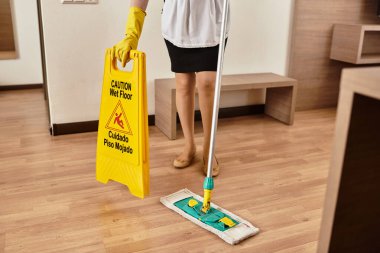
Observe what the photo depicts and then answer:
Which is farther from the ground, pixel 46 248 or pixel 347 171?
pixel 347 171

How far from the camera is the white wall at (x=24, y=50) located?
11.3 ft

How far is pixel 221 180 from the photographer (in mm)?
1796

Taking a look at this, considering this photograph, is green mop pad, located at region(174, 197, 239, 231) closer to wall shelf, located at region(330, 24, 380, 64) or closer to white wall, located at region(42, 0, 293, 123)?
white wall, located at region(42, 0, 293, 123)

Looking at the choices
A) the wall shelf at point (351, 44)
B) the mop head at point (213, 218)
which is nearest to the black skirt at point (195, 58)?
the mop head at point (213, 218)

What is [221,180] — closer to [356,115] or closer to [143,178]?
[143,178]

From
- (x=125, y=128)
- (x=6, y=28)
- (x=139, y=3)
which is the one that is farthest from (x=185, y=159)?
(x=6, y=28)

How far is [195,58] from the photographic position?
1.71 meters

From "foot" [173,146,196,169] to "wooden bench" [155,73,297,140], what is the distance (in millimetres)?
396

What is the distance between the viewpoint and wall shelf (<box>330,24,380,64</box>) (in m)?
2.71

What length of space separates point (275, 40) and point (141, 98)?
5.38 ft

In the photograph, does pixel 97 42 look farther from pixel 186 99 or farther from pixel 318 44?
pixel 318 44

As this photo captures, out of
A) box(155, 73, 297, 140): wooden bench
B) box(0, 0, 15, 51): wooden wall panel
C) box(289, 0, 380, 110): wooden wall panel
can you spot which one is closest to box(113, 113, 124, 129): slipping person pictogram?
box(155, 73, 297, 140): wooden bench

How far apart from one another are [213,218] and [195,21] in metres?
0.84

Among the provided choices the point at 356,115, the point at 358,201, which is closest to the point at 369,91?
A: the point at 356,115
